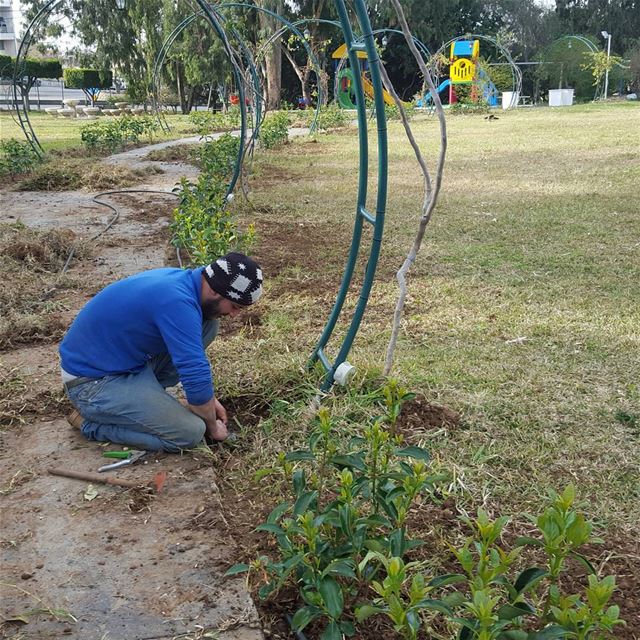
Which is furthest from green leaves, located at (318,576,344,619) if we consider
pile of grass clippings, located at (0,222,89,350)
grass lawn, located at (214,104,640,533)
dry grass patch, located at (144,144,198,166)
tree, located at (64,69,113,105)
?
tree, located at (64,69,113,105)

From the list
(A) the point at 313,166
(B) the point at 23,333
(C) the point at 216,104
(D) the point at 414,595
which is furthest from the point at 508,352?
(C) the point at 216,104

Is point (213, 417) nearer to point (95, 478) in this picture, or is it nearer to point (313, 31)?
point (95, 478)

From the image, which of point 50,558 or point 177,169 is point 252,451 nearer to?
point 50,558

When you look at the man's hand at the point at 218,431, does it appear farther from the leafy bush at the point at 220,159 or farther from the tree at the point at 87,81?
the tree at the point at 87,81

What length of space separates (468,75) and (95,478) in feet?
99.5

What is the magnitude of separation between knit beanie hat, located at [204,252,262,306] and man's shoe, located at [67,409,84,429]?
81 centimetres

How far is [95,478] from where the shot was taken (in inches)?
102

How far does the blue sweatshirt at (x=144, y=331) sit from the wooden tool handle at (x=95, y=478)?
38cm

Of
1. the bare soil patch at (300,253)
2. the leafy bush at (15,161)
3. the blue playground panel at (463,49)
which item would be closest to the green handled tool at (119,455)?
the bare soil patch at (300,253)

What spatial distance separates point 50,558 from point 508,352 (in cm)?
249

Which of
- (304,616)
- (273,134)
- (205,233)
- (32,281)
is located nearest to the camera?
(304,616)

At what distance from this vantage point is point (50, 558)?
7.16 feet

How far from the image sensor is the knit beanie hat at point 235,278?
2.73 m

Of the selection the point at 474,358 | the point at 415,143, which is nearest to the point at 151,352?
the point at 415,143
